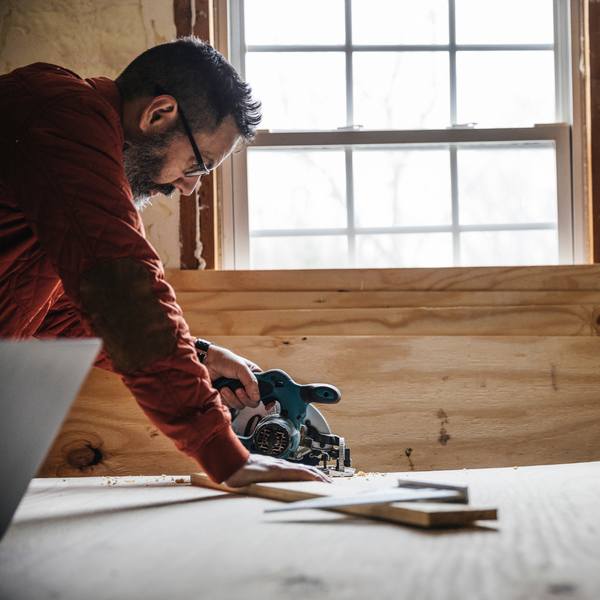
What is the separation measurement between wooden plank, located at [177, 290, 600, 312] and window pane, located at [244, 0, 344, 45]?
3.38ft

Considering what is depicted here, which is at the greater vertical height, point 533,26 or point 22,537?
point 533,26

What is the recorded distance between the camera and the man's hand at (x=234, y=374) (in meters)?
1.34

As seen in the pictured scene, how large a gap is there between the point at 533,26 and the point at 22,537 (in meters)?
2.36

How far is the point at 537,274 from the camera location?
1819mm

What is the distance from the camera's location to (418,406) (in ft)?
5.75

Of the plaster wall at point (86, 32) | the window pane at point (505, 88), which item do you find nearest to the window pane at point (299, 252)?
the plaster wall at point (86, 32)

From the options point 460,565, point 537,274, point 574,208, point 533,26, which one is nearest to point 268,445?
point 460,565

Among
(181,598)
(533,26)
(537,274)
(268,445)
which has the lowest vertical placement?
(268,445)

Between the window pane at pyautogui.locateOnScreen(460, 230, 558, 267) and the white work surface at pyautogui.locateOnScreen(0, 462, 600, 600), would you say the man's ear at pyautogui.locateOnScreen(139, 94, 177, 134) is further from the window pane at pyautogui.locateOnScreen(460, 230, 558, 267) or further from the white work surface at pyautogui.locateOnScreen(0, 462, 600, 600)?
the window pane at pyautogui.locateOnScreen(460, 230, 558, 267)

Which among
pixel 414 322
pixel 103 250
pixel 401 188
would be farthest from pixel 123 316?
pixel 401 188

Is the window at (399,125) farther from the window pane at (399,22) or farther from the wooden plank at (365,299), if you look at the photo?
the wooden plank at (365,299)

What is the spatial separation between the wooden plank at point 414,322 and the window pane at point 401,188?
41cm

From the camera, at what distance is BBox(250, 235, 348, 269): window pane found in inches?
79.5

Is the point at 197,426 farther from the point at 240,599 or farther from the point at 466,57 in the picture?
the point at 466,57
